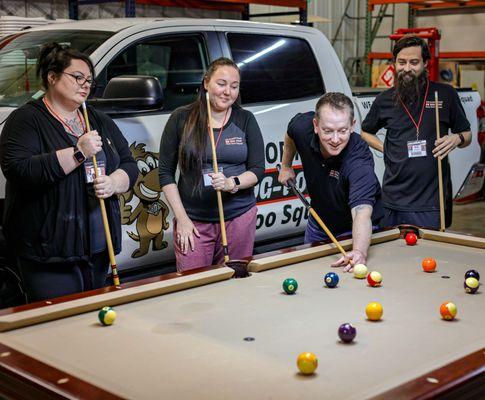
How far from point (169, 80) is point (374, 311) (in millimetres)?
2751

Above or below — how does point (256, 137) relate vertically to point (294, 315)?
above

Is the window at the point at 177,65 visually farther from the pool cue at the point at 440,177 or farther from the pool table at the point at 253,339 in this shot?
the pool table at the point at 253,339

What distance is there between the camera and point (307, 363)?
2.00 metres

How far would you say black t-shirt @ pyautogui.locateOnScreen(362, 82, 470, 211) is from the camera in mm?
4297

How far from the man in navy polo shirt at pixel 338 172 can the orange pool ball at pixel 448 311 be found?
0.67 metres

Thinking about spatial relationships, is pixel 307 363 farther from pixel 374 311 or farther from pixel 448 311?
pixel 448 311

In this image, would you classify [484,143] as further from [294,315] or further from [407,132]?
[294,315]

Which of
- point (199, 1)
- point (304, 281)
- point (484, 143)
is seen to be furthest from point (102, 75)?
point (484, 143)

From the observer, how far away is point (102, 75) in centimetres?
434

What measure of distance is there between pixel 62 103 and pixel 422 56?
6.59 feet

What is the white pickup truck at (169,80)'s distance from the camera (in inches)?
173

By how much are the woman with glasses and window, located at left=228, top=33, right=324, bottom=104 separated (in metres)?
1.89

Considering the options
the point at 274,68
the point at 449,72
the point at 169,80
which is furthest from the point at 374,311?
the point at 449,72

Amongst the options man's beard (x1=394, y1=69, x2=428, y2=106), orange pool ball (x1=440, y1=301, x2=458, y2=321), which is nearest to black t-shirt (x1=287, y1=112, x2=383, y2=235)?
man's beard (x1=394, y1=69, x2=428, y2=106)
